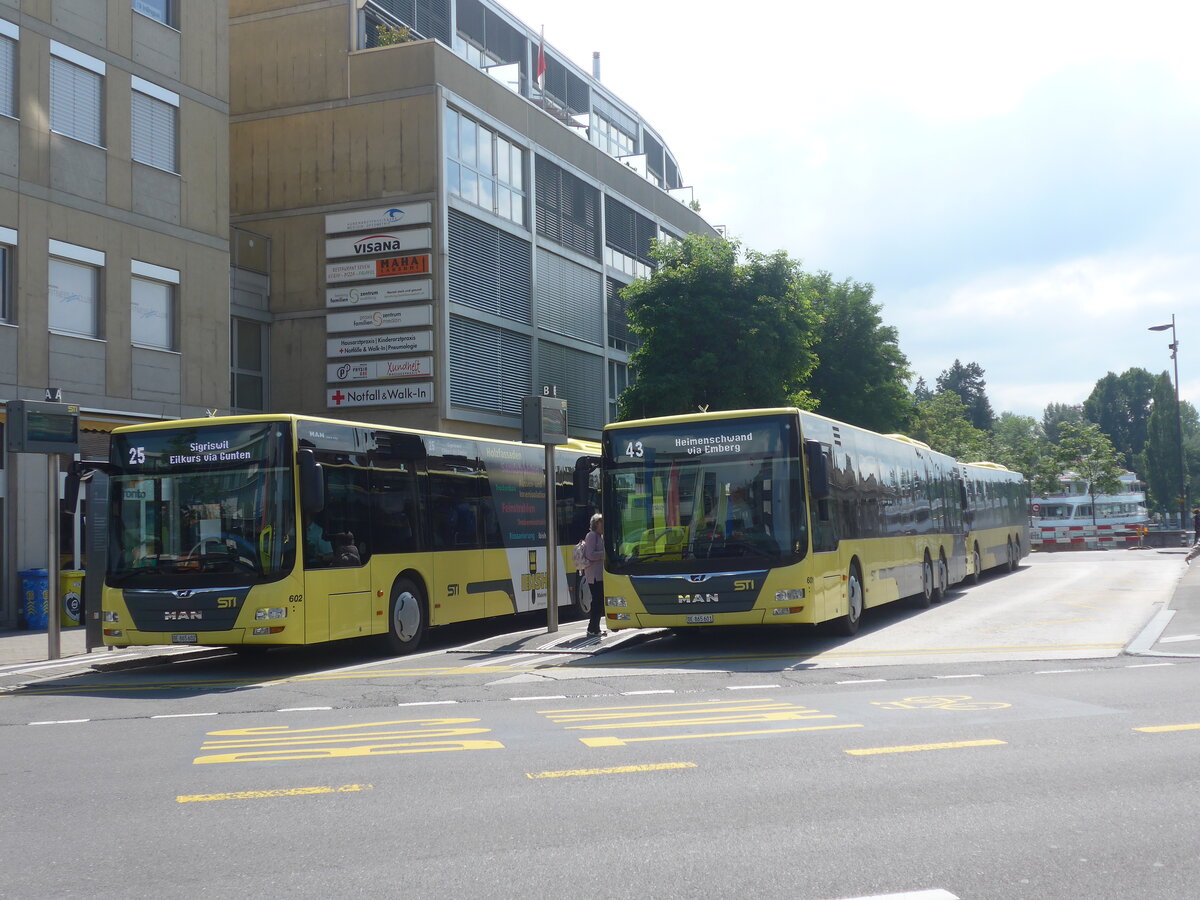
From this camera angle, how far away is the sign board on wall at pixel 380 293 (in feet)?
101

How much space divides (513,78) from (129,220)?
19.2 metres

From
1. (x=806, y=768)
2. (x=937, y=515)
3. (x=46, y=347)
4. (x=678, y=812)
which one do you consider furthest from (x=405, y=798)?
(x=937, y=515)

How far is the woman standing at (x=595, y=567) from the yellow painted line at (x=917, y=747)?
9082mm

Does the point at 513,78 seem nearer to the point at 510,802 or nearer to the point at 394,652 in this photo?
the point at 394,652

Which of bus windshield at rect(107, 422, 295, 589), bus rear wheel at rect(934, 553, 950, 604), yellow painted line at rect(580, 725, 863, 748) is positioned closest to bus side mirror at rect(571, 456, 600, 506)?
bus windshield at rect(107, 422, 295, 589)

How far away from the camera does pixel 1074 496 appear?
76375 millimetres

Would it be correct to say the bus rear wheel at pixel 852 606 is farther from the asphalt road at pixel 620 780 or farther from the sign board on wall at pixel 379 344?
the sign board on wall at pixel 379 344

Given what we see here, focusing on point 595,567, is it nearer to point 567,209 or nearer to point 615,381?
point 567,209

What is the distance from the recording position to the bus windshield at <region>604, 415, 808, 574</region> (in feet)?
49.1

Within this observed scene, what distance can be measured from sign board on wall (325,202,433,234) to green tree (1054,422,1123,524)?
51.0 meters

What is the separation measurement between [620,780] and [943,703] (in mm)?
4113

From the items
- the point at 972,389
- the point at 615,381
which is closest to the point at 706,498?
the point at 615,381

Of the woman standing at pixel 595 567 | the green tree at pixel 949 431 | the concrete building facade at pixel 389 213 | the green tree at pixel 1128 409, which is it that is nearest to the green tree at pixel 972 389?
the green tree at pixel 1128 409

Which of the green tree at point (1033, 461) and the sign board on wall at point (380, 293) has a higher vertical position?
the sign board on wall at point (380, 293)
